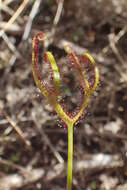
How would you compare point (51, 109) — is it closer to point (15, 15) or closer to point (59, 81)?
point (15, 15)

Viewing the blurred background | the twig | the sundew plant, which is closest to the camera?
the sundew plant

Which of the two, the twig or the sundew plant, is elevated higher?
the twig

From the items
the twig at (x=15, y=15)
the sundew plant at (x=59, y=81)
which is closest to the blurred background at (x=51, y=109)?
the twig at (x=15, y=15)

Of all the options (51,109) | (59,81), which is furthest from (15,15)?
(59,81)

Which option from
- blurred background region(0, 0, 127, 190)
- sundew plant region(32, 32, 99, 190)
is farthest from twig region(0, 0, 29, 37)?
sundew plant region(32, 32, 99, 190)

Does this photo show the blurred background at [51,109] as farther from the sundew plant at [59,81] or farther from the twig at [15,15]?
the sundew plant at [59,81]

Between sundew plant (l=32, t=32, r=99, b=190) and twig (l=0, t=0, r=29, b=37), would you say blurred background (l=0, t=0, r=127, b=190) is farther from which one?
sundew plant (l=32, t=32, r=99, b=190)

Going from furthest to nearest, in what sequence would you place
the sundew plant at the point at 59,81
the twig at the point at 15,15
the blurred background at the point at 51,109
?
the twig at the point at 15,15 → the blurred background at the point at 51,109 → the sundew plant at the point at 59,81

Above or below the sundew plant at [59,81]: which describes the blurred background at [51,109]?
above
